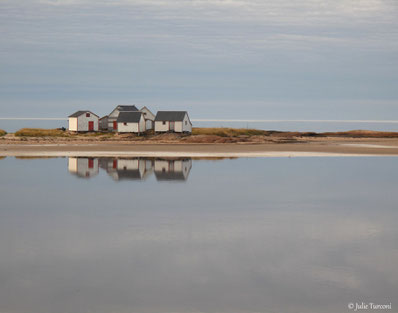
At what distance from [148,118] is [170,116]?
7630 mm

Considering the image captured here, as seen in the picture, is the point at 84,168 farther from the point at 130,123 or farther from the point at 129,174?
the point at 130,123

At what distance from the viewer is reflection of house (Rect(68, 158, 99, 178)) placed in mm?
27753

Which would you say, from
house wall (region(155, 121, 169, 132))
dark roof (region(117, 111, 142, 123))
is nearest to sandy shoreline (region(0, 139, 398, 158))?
house wall (region(155, 121, 169, 132))

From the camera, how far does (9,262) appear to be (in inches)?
392

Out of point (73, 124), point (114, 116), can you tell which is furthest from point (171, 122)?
point (73, 124)

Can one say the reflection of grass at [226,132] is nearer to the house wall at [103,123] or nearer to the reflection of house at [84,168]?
the house wall at [103,123]

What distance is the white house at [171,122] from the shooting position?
8550 centimetres

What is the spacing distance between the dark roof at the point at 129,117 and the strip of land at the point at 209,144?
357cm

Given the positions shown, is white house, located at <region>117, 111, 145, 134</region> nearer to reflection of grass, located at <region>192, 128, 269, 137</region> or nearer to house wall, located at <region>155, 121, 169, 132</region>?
house wall, located at <region>155, 121, 169, 132</region>

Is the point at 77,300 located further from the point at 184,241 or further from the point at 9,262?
the point at 184,241

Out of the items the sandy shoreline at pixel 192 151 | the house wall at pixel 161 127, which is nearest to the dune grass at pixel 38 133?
the house wall at pixel 161 127

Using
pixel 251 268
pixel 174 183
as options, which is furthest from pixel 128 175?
pixel 251 268

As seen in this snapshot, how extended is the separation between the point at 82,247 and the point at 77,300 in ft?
10.9

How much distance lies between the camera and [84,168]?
3067 centimetres
